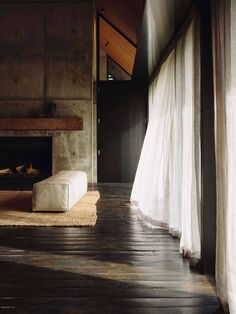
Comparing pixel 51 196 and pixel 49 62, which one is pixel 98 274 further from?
pixel 49 62

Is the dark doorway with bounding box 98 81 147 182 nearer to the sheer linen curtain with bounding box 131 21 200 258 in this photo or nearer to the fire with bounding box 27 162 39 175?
the fire with bounding box 27 162 39 175

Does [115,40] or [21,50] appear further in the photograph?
[115,40]

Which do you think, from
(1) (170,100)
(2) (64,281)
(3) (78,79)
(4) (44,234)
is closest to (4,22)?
(3) (78,79)

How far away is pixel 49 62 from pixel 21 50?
2.32 feet

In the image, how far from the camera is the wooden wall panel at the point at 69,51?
7949mm

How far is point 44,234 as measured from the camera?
3.27 m

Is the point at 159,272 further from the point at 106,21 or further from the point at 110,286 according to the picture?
the point at 106,21

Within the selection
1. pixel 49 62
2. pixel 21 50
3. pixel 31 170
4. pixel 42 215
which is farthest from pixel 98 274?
pixel 21 50

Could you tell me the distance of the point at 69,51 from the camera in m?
7.98

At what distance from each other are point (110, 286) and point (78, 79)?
6.53m

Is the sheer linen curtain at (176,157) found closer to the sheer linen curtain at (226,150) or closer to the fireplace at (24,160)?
the sheer linen curtain at (226,150)

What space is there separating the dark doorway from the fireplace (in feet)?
4.22

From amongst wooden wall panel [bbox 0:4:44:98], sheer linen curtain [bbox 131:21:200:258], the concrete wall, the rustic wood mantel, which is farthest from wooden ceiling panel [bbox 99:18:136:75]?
sheer linen curtain [bbox 131:21:200:258]

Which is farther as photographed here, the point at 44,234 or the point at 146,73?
the point at 146,73
